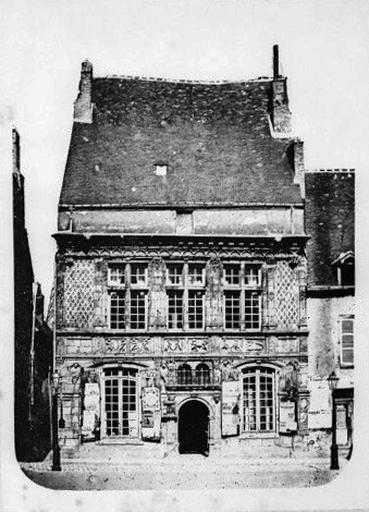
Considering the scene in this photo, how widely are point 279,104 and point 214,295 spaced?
149 centimetres

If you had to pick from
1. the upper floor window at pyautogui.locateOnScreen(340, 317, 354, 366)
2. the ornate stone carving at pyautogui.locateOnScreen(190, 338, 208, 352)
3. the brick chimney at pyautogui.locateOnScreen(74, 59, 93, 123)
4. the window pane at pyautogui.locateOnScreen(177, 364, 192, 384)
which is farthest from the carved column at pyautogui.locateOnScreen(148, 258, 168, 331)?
the upper floor window at pyautogui.locateOnScreen(340, 317, 354, 366)

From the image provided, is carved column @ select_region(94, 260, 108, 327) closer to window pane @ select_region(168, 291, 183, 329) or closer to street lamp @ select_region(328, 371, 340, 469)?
window pane @ select_region(168, 291, 183, 329)

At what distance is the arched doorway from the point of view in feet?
20.3

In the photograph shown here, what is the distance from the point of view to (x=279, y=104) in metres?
6.37

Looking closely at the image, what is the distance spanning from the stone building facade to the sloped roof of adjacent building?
0.01 metres

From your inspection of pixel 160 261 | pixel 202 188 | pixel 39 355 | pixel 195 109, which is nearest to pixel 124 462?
pixel 39 355

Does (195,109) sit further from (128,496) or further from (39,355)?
(128,496)

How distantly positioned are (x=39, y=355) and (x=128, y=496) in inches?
46.6

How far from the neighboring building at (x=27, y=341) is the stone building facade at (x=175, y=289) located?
0.14 m

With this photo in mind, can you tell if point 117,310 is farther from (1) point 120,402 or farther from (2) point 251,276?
(2) point 251,276

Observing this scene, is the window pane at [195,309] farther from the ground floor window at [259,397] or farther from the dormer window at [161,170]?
the dormer window at [161,170]

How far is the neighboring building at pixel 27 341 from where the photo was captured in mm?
6156

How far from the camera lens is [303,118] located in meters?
6.32

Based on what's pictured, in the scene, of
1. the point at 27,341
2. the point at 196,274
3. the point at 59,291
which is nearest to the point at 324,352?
the point at 196,274
